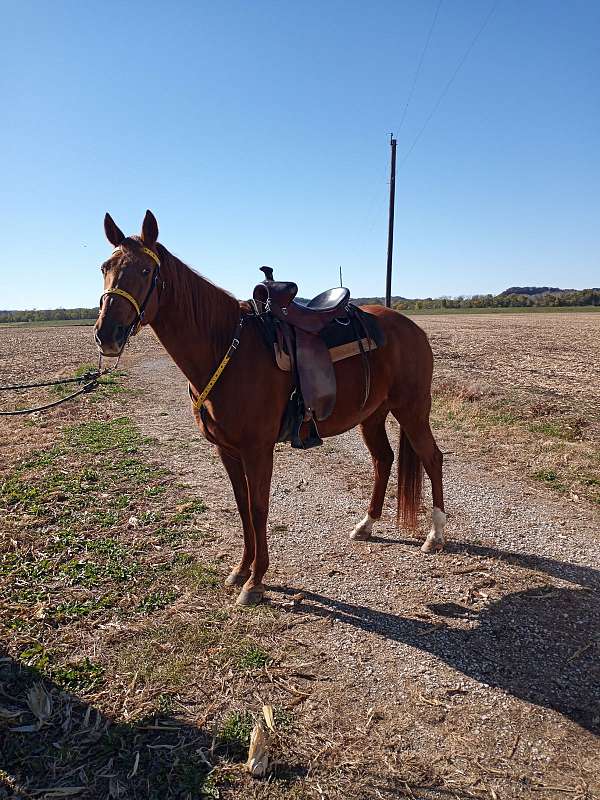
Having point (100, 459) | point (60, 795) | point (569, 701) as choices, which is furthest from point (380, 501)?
point (100, 459)

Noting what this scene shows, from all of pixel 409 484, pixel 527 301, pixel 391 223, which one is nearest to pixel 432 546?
pixel 409 484

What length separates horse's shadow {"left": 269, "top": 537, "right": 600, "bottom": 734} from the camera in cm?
297

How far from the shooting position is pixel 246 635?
3.49 metres

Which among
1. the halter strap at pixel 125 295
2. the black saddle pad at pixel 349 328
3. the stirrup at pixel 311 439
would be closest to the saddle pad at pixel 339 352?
the black saddle pad at pixel 349 328

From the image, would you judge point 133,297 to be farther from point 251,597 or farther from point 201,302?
point 251,597

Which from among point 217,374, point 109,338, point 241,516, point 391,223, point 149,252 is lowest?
point 241,516

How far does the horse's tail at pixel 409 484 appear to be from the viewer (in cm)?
499

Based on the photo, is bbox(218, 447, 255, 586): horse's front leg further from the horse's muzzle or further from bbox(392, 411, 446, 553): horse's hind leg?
bbox(392, 411, 446, 553): horse's hind leg

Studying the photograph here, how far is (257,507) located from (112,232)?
86.3 inches

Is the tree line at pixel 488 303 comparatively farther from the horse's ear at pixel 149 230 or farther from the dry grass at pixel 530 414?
the horse's ear at pixel 149 230

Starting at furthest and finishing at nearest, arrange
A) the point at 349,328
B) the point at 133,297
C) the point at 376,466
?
1. the point at 376,466
2. the point at 349,328
3. the point at 133,297

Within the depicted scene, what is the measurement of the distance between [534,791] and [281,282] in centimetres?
350

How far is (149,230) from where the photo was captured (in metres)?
3.39

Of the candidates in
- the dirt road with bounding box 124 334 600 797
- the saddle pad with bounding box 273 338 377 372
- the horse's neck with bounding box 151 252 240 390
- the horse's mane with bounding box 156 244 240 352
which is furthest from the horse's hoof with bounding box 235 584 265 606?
the horse's mane with bounding box 156 244 240 352
